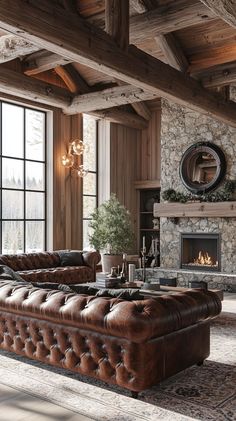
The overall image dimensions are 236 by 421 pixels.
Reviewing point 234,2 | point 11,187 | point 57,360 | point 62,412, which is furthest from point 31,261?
point 234,2

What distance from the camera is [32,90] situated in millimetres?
8211

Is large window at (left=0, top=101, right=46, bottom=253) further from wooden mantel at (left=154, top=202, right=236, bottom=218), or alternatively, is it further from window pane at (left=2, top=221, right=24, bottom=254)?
wooden mantel at (left=154, top=202, right=236, bottom=218)

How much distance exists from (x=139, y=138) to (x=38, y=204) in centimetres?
366

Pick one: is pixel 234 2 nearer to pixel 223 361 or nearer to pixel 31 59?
pixel 223 361

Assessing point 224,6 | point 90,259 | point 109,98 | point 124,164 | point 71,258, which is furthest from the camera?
point 124,164

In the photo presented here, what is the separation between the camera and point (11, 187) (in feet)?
29.3

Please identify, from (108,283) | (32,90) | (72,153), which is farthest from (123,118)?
(108,283)

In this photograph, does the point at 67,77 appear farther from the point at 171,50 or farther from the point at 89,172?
the point at 171,50

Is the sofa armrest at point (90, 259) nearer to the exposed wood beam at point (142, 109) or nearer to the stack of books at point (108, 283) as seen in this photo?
the stack of books at point (108, 283)

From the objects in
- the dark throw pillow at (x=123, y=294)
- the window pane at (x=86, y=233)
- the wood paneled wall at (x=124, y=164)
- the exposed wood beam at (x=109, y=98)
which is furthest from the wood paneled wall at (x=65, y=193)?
the dark throw pillow at (x=123, y=294)

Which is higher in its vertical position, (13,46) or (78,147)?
(13,46)

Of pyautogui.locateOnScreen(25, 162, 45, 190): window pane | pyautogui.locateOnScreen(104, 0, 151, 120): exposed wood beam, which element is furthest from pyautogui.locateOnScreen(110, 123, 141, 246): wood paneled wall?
pyautogui.locateOnScreen(104, 0, 151, 120): exposed wood beam

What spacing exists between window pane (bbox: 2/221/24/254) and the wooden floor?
5.64 meters

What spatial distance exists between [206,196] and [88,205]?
9.82 ft
